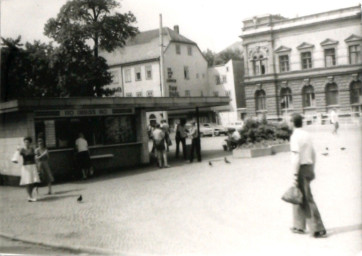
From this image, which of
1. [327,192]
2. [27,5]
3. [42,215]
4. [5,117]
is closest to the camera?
[327,192]

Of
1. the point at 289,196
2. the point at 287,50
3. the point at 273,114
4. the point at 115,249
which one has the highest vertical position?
the point at 287,50

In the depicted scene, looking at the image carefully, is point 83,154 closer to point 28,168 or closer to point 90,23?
point 28,168

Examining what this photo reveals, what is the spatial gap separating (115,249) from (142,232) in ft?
2.77

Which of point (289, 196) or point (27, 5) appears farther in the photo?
point (27, 5)

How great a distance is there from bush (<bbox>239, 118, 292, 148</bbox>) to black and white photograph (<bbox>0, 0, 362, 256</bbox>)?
64 mm

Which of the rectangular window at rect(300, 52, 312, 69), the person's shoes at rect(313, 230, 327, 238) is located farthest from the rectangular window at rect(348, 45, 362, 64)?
the rectangular window at rect(300, 52, 312, 69)

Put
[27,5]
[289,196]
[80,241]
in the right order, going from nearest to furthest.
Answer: [289,196] < [80,241] < [27,5]

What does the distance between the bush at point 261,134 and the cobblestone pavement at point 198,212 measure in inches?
118

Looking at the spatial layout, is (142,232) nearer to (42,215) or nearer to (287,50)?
(42,215)

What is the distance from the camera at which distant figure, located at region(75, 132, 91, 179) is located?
48.0 feet

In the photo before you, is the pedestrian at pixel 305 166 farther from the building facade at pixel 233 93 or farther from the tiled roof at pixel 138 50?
the building facade at pixel 233 93

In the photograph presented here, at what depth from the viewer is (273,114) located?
612 inches

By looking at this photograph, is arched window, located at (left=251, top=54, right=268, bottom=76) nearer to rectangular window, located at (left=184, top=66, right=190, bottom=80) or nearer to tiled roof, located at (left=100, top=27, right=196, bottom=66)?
rectangular window, located at (left=184, top=66, right=190, bottom=80)

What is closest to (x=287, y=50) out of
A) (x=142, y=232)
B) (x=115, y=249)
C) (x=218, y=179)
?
(x=218, y=179)
